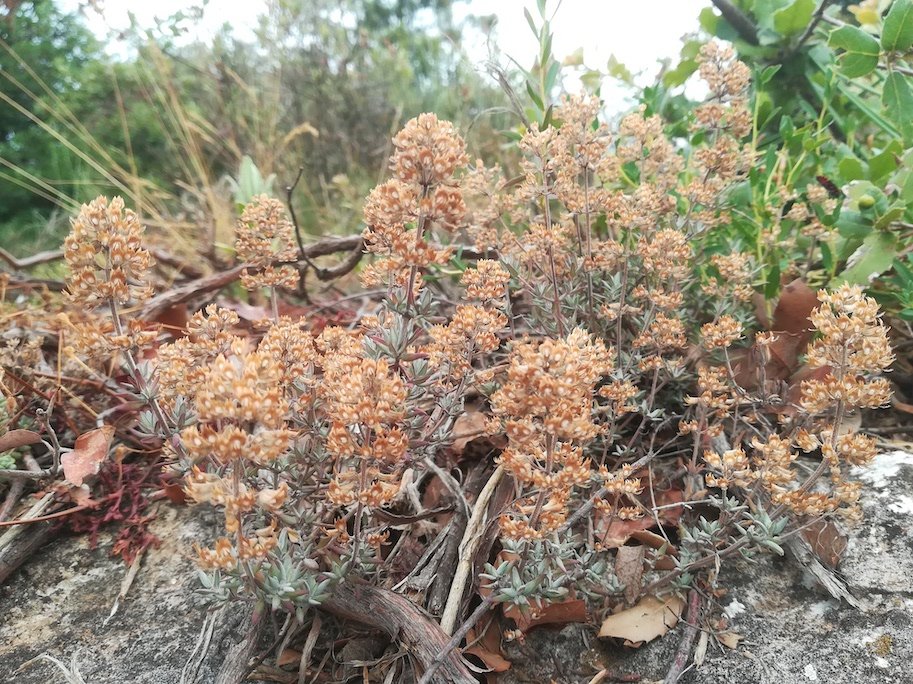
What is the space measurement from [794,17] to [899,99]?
80cm

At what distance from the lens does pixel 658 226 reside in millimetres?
2006

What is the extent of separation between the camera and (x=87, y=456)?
5.87 ft

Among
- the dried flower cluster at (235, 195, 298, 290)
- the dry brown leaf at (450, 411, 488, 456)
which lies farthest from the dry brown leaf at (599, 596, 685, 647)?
the dried flower cluster at (235, 195, 298, 290)

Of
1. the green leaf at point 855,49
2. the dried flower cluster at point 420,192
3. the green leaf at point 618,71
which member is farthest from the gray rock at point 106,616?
the green leaf at point 618,71

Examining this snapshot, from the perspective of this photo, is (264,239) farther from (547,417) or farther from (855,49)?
(855,49)

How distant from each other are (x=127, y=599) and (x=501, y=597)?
994 millimetres

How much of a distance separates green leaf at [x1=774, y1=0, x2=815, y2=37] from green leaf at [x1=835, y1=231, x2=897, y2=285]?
1.14m

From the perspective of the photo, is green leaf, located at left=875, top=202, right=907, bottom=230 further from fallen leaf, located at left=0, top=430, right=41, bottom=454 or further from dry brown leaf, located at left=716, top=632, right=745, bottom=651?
fallen leaf, located at left=0, top=430, right=41, bottom=454

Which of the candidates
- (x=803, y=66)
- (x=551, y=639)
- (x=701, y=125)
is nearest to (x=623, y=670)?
(x=551, y=639)

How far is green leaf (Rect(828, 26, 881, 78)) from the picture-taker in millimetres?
1849

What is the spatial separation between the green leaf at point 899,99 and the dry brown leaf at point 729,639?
5.16 ft

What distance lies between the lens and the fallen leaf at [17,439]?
5.74 feet

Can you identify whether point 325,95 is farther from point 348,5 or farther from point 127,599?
point 127,599

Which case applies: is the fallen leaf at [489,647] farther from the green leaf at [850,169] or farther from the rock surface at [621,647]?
the green leaf at [850,169]
